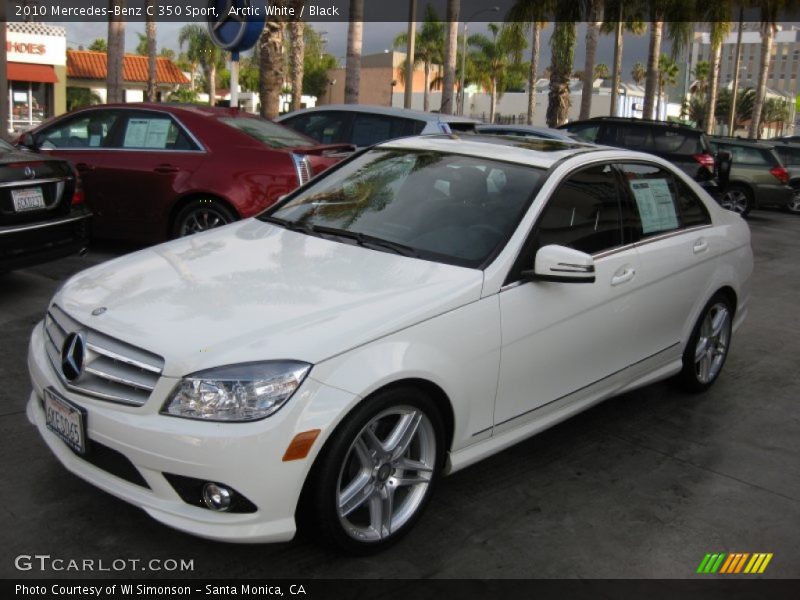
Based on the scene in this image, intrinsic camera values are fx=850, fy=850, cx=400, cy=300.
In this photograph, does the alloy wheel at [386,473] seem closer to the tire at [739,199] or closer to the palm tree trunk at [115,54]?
the tire at [739,199]

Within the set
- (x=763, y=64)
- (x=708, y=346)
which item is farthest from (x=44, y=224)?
(x=763, y=64)

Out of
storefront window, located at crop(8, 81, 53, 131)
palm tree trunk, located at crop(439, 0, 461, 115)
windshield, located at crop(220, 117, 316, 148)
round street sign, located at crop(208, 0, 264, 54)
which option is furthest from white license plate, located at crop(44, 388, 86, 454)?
storefront window, located at crop(8, 81, 53, 131)

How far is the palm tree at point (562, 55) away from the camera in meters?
23.1

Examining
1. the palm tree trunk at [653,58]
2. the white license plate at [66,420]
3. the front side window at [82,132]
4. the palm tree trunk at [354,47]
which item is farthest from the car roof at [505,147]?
the palm tree trunk at [653,58]

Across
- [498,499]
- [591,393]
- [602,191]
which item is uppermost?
[602,191]

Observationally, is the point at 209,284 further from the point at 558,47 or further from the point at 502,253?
the point at 558,47

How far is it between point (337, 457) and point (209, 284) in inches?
39.3

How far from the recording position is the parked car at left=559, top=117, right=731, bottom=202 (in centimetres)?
1493

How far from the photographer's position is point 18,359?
534 cm

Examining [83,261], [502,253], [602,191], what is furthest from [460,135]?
[83,261]

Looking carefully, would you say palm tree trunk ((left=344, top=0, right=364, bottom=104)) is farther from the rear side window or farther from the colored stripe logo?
the colored stripe logo

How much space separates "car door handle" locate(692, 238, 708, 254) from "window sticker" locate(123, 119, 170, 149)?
5125mm

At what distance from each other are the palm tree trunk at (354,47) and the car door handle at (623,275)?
15223 mm

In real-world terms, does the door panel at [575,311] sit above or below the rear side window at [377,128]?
below
